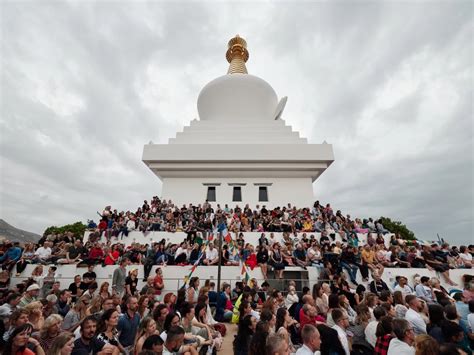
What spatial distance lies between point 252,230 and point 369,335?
9055 mm

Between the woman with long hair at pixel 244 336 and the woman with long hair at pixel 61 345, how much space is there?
2.27 metres

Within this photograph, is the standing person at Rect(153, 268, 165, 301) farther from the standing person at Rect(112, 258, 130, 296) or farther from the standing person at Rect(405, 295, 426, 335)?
the standing person at Rect(405, 295, 426, 335)

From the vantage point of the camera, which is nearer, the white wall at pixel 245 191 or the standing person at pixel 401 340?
the standing person at pixel 401 340

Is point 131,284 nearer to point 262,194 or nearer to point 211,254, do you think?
point 211,254

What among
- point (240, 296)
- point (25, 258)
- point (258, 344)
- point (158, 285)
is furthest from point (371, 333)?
point (25, 258)

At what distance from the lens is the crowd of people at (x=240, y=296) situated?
3.55m

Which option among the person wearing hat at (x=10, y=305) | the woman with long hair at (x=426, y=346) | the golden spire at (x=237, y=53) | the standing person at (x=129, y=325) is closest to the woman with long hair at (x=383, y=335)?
the woman with long hair at (x=426, y=346)

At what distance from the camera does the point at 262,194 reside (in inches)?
736

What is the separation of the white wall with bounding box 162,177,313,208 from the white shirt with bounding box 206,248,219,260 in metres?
7.80

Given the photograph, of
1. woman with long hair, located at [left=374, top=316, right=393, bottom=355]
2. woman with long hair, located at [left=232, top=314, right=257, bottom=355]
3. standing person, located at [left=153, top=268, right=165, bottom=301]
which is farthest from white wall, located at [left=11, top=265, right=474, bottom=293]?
woman with long hair, located at [left=374, top=316, right=393, bottom=355]

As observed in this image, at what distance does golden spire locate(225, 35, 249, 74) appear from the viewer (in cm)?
2781

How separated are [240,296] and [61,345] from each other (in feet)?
14.4

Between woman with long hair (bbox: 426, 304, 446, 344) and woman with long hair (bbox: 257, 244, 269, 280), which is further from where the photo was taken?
woman with long hair (bbox: 257, 244, 269, 280)

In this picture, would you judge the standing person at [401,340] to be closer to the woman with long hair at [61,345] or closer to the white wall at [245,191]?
the woman with long hair at [61,345]
